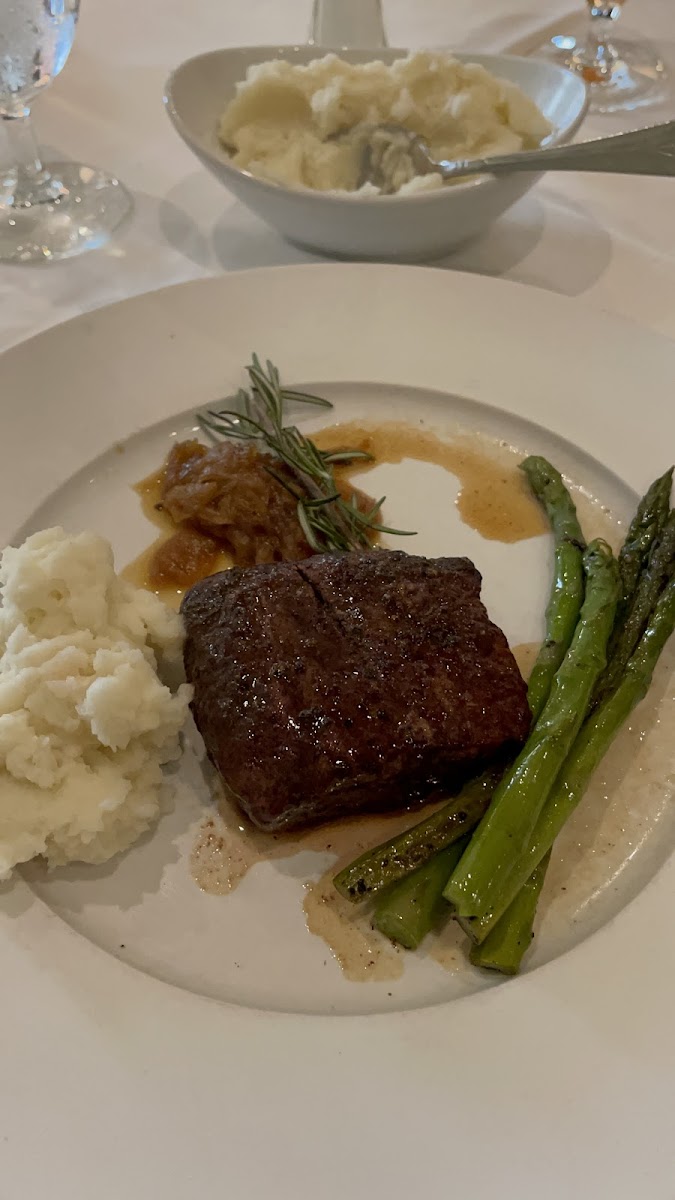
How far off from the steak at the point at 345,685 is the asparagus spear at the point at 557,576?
0.15 m

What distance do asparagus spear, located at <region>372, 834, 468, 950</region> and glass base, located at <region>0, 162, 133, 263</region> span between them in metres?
3.08

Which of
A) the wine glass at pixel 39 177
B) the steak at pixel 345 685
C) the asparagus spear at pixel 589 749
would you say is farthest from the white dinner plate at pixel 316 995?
the wine glass at pixel 39 177

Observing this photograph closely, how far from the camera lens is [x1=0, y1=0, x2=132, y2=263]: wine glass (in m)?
3.49

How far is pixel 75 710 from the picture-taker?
2.15 meters

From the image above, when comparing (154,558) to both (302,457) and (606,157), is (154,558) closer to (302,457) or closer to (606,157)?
(302,457)

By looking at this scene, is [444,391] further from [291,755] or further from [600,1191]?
[600,1191]

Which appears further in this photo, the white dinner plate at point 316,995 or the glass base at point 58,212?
the glass base at point 58,212

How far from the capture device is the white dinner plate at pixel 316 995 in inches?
66.7

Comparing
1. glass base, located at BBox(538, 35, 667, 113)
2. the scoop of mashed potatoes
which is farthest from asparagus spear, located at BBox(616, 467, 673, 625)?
glass base, located at BBox(538, 35, 667, 113)

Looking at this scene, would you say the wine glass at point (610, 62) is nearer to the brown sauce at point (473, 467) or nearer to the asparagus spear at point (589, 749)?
the brown sauce at point (473, 467)

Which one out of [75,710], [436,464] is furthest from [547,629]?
[75,710]

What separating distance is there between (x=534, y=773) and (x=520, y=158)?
2.41 meters

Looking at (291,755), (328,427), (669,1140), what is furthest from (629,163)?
(669,1140)

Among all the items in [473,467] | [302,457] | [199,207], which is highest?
[199,207]
